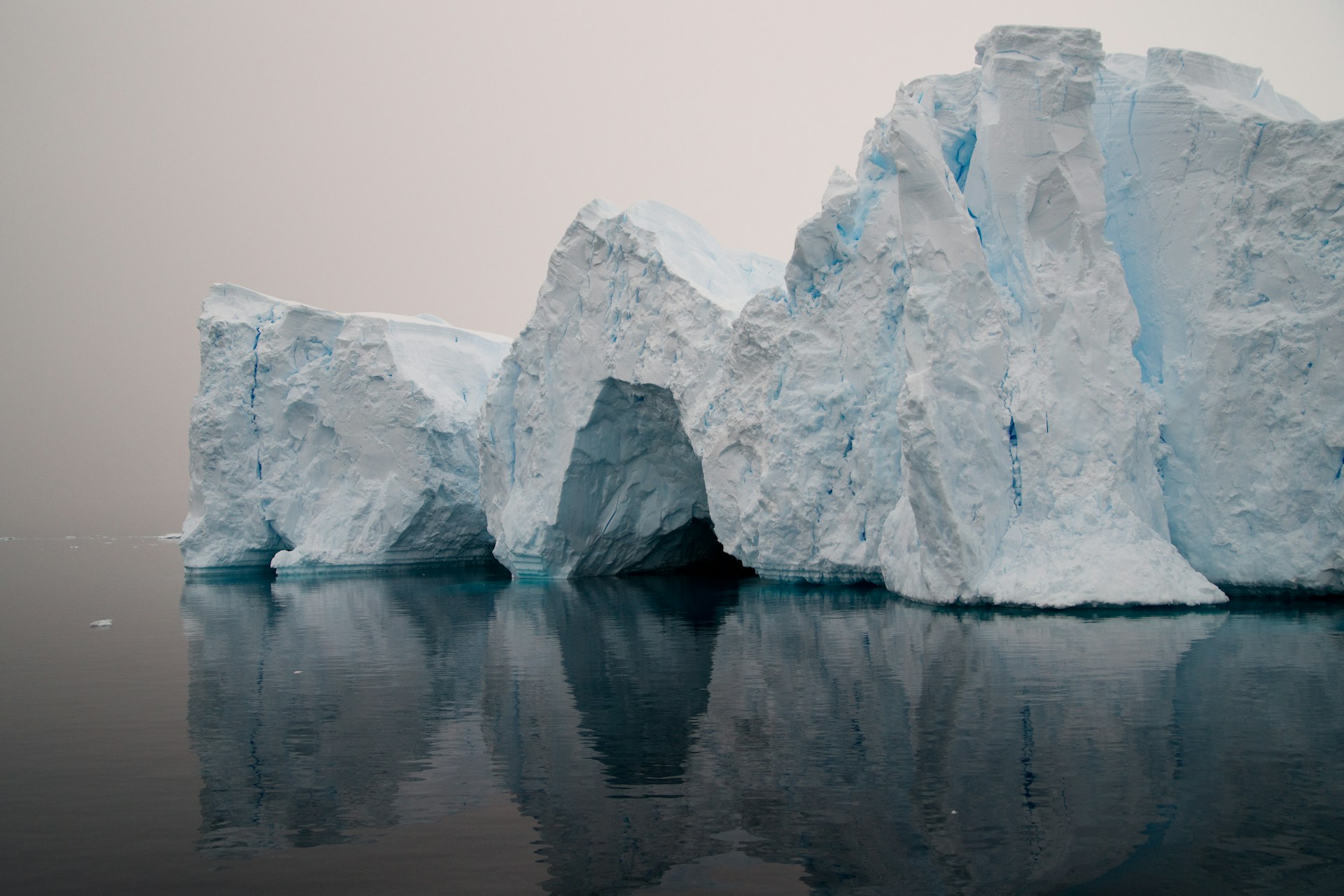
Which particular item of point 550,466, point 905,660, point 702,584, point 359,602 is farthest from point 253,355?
point 905,660

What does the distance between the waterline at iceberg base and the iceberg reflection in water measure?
1761 millimetres

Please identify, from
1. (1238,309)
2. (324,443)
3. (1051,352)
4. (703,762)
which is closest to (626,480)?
(324,443)

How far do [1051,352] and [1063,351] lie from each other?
15 centimetres

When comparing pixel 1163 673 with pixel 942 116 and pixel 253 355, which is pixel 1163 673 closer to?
pixel 942 116

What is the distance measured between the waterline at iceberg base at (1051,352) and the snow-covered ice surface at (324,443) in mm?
8933

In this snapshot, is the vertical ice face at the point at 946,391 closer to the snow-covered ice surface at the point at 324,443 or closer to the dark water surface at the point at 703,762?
the dark water surface at the point at 703,762

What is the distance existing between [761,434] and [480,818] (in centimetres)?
1293

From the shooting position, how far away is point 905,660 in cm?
907

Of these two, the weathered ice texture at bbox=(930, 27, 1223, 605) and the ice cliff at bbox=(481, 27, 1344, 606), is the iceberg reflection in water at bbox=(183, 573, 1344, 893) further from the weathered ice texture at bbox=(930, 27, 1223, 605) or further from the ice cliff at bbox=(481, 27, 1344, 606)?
the ice cliff at bbox=(481, 27, 1344, 606)

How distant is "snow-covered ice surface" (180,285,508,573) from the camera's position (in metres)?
25.4

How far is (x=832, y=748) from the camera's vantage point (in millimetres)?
6070

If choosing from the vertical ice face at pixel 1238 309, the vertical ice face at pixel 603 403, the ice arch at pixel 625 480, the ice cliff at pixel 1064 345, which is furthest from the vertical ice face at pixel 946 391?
the ice arch at pixel 625 480

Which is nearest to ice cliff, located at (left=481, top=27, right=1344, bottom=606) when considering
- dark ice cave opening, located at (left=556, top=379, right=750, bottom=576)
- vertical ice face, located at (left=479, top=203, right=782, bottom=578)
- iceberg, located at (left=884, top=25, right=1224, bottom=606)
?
iceberg, located at (left=884, top=25, right=1224, bottom=606)

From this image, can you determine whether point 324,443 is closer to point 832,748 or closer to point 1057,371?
point 1057,371
